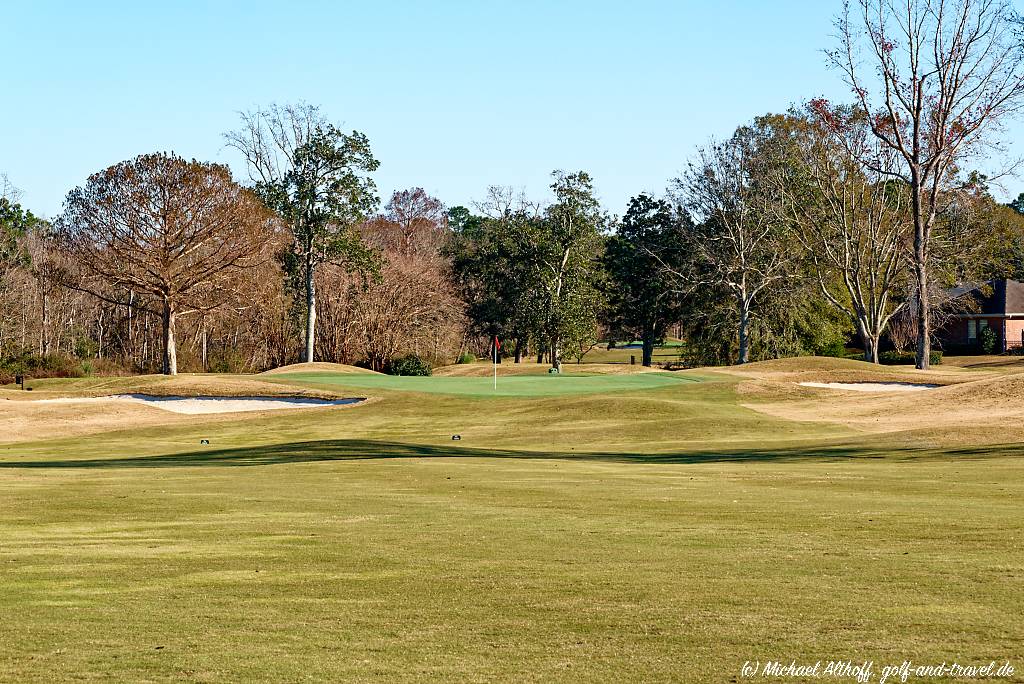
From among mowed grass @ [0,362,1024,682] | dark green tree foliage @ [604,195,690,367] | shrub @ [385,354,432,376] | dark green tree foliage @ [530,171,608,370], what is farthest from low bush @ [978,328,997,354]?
→ mowed grass @ [0,362,1024,682]

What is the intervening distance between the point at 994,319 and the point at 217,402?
229 ft

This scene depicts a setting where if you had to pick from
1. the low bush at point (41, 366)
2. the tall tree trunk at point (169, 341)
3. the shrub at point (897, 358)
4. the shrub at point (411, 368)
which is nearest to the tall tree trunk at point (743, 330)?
the shrub at point (897, 358)

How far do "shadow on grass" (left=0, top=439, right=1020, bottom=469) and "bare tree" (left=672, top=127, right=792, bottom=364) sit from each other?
45.5 metres

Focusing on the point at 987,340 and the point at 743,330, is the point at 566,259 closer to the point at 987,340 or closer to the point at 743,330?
the point at 743,330

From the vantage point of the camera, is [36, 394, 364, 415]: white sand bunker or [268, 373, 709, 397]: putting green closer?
[36, 394, 364, 415]: white sand bunker

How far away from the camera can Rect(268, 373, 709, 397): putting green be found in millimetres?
46406

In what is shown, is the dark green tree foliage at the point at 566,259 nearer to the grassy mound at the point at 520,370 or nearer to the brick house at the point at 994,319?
the grassy mound at the point at 520,370

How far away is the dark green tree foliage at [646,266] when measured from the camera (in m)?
77.9

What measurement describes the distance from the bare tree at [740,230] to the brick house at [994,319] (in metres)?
25.1

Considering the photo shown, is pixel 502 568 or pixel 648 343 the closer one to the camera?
pixel 502 568

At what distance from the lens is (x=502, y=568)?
1088cm

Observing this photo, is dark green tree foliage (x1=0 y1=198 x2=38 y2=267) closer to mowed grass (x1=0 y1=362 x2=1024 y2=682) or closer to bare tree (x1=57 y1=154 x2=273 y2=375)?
bare tree (x1=57 y1=154 x2=273 y2=375)

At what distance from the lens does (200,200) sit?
6053cm

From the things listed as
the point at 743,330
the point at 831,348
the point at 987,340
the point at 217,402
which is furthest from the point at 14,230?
the point at 987,340
